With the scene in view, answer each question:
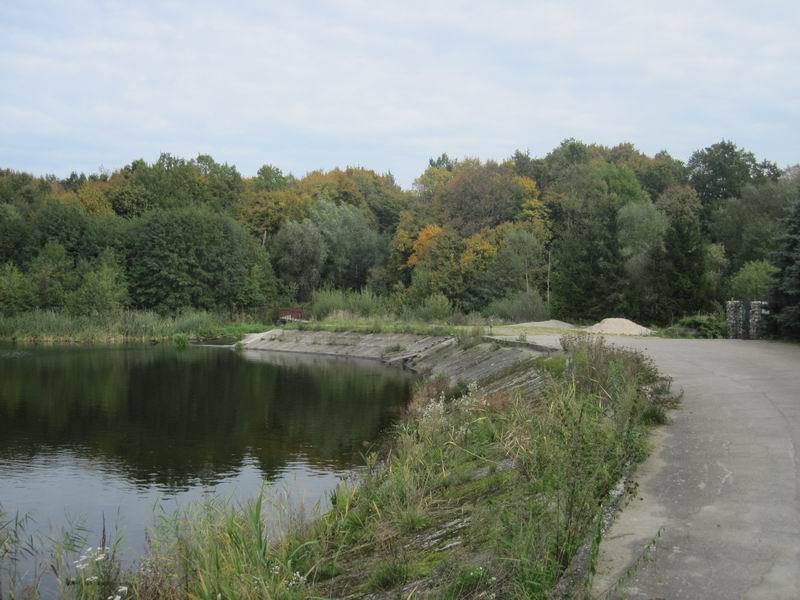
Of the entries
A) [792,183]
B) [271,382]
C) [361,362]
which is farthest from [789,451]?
[792,183]

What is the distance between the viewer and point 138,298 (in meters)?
61.9

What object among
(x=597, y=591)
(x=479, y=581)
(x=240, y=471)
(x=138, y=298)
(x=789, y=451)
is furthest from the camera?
(x=138, y=298)

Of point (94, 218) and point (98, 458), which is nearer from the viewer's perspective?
point (98, 458)

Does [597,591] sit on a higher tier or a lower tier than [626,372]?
lower

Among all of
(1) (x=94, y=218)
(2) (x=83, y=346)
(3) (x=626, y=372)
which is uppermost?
(1) (x=94, y=218)

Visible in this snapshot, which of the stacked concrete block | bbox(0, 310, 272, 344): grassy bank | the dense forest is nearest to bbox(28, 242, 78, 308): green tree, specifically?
the dense forest

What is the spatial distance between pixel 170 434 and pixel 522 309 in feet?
101

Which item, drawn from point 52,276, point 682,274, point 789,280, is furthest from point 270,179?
point 789,280

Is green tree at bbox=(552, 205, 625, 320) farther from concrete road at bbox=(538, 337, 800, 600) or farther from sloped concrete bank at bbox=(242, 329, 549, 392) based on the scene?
concrete road at bbox=(538, 337, 800, 600)

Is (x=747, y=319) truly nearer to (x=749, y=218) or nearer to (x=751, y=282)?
(x=751, y=282)

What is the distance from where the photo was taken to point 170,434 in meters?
18.4

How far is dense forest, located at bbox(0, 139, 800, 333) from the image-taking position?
4091 centimetres

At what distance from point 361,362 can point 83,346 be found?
818 inches

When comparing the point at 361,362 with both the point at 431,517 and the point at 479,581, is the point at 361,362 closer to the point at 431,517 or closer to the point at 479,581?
the point at 431,517
